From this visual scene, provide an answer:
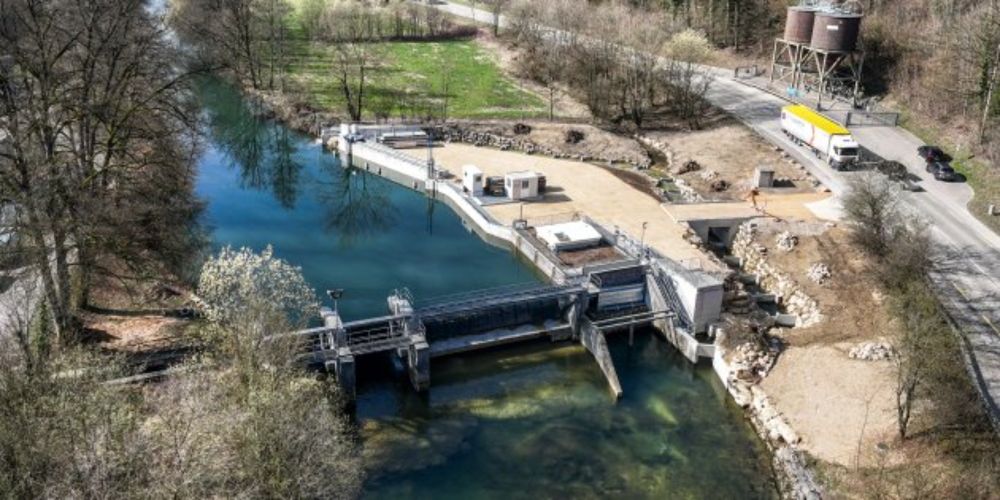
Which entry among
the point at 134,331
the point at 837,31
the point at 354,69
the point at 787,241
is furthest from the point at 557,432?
the point at 354,69

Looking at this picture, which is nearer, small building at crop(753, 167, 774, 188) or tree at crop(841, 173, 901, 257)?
tree at crop(841, 173, 901, 257)

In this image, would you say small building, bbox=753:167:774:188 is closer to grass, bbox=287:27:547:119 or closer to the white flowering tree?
grass, bbox=287:27:547:119

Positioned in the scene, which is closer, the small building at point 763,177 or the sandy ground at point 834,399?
the sandy ground at point 834,399

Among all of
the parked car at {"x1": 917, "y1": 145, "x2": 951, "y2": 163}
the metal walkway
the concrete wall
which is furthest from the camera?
the parked car at {"x1": 917, "y1": 145, "x2": 951, "y2": 163}

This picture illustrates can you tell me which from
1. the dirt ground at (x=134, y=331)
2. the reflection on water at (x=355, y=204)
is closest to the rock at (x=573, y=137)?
the reflection on water at (x=355, y=204)

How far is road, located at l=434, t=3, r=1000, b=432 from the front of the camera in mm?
37031

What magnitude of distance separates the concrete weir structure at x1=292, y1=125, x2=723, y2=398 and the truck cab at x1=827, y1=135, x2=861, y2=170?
20.8 meters

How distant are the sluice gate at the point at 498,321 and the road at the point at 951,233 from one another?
13954 mm

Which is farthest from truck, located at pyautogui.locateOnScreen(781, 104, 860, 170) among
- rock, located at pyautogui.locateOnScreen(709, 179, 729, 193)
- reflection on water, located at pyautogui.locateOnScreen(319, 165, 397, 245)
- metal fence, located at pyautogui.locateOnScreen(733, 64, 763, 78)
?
reflection on water, located at pyautogui.locateOnScreen(319, 165, 397, 245)

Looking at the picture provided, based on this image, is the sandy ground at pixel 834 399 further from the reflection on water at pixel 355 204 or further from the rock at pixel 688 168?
the reflection on water at pixel 355 204

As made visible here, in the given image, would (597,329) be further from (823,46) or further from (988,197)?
(823,46)

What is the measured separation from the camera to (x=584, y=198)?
57.9m

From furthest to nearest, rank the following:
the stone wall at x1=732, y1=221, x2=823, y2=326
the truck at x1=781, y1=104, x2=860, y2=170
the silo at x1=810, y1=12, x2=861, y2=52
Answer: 1. the silo at x1=810, y1=12, x2=861, y2=52
2. the truck at x1=781, y1=104, x2=860, y2=170
3. the stone wall at x1=732, y1=221, x2=823, y2=326

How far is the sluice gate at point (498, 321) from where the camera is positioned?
3831 centimetres
